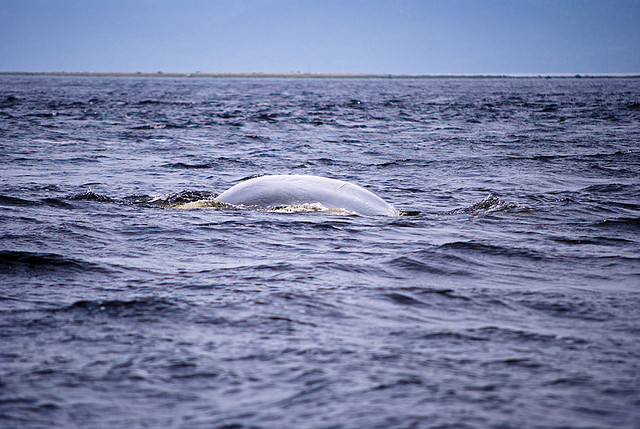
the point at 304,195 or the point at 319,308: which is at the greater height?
the point at 304,195

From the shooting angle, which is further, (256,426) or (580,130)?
(580,130)

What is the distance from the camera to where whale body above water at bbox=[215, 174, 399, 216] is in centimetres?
898

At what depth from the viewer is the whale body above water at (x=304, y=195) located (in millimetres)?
8977

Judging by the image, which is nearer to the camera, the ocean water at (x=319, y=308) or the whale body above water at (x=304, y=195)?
the ocean water at (x=319, y=308)

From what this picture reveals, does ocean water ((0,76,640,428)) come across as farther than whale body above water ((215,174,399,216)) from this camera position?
No

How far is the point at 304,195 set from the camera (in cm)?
896

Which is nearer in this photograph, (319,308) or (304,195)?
(319,308)

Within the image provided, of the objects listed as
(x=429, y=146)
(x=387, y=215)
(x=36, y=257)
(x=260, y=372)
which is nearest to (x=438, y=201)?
(x=387, y=215)

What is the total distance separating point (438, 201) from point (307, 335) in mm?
6815

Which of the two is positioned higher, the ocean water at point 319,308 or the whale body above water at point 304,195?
the whale body above water at point 304,195

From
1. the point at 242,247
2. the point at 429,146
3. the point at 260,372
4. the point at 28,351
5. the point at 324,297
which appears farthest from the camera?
the point at 429,146

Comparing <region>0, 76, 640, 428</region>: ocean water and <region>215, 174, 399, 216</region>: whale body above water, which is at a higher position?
<region>215, 174, 399, 216</region>: whale body above water

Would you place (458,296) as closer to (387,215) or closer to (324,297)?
(324,297)

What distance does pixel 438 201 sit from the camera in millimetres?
10766
